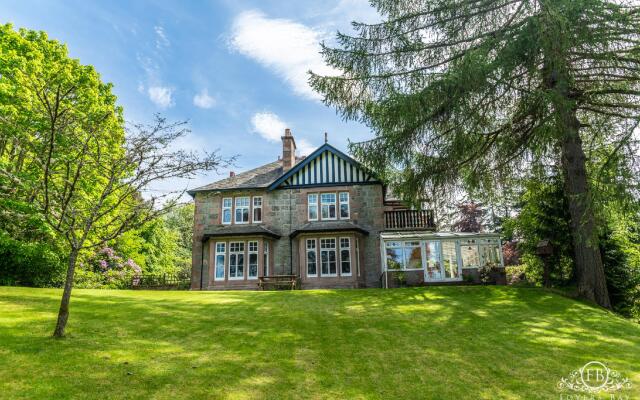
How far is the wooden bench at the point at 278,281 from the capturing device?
760 inches

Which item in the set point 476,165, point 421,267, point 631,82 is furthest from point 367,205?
point 631,82

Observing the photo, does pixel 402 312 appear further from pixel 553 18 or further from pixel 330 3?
pixel 330 3

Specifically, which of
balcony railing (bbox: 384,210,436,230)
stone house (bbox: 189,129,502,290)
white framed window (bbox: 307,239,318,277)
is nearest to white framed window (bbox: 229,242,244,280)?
stone house (bbox: 189,129,502,290)

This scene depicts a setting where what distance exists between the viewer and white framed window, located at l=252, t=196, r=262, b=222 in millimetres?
22250

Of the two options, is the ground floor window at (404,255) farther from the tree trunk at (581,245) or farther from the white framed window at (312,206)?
the tree trunk at (581,245)

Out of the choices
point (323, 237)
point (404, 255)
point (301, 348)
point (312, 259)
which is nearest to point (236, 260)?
point (312, 259)

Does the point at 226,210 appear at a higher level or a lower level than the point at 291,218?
higher

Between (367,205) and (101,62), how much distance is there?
599 inches

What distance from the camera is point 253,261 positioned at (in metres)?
21.2

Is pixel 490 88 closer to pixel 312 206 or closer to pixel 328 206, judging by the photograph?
pixel 328 206

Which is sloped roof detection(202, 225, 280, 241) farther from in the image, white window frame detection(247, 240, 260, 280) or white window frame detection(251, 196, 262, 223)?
white window frame detection(247, 240, 260, 280)

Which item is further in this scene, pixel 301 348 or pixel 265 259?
pixel 265 259

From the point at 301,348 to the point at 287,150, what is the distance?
1799 cm

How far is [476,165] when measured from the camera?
14.5 meters
